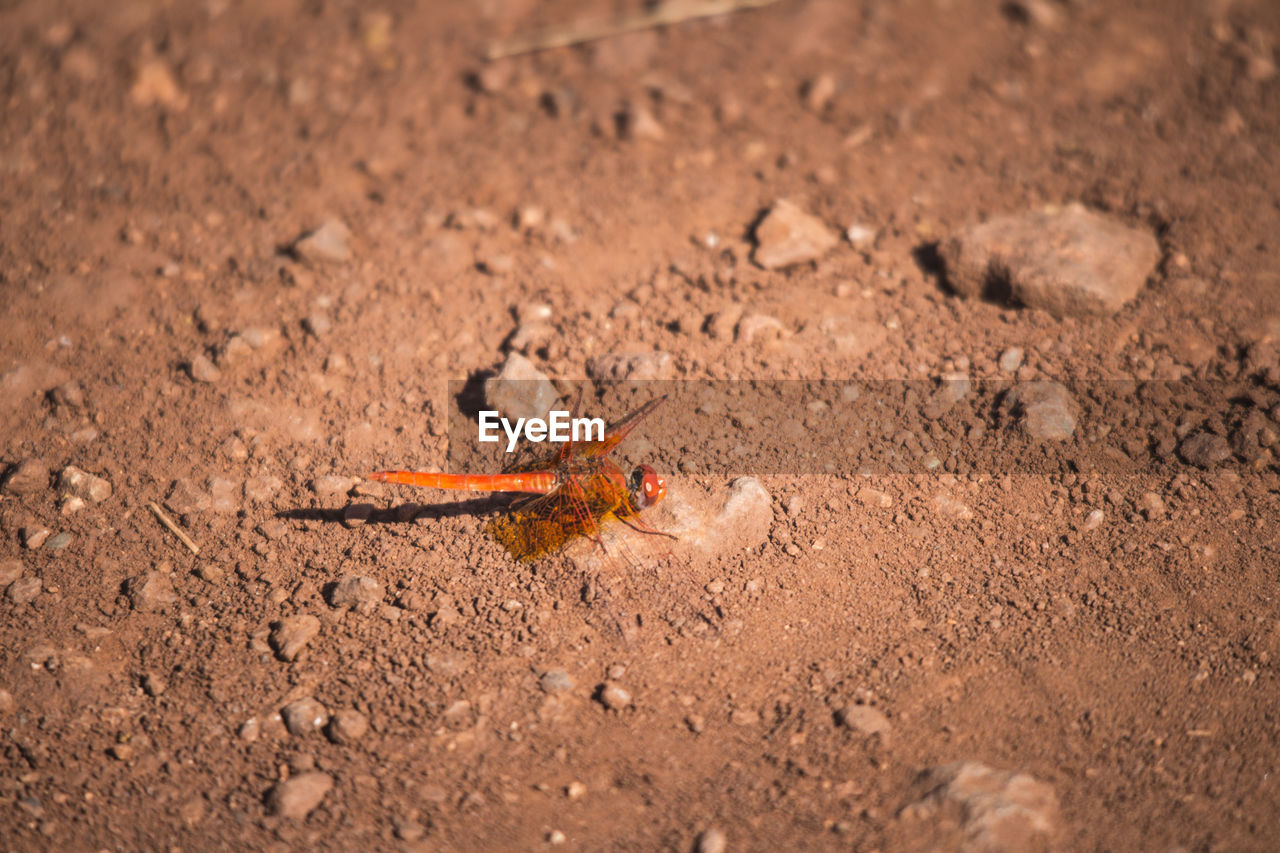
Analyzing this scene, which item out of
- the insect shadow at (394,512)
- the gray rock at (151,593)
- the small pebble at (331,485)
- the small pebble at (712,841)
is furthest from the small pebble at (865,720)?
the gray rock at (151,593)

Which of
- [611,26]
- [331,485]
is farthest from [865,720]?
[611,26]

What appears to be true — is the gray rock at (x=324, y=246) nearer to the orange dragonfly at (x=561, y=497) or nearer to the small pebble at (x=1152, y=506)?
the orange dragonfly at (x=561, y=497)

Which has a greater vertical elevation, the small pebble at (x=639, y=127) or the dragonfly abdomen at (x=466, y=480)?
the small pebble at (x=639, y=127)

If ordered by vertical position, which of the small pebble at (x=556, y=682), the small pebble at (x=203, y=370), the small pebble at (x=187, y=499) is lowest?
the small pebble at (x=556, y=682)

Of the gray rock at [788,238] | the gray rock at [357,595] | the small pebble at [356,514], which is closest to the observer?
the gray rock at [357,595]

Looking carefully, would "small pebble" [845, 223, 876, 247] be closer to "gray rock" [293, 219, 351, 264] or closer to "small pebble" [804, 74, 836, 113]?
"small pebble" [804, 74, 836, 113]

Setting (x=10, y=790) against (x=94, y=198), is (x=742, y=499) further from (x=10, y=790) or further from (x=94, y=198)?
(x=94, y=198)
